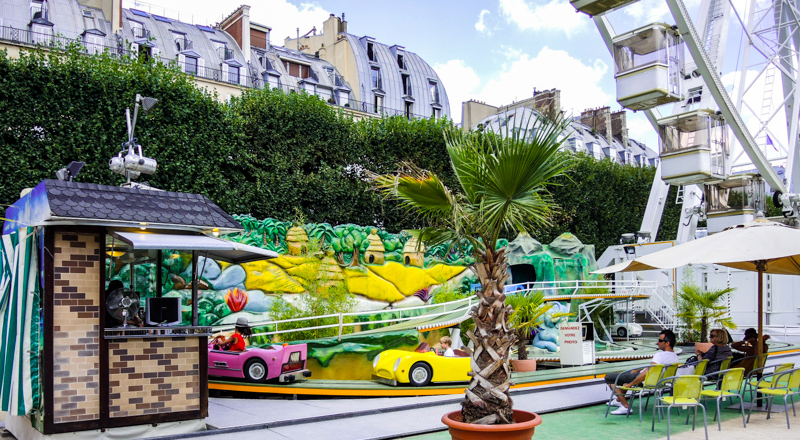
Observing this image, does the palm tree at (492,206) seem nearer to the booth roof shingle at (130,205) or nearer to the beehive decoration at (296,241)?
the booth roof shingle at (130,205)

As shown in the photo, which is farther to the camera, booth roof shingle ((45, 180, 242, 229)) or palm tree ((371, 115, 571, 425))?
booth roof shingle ((45, 180, 242, 229))

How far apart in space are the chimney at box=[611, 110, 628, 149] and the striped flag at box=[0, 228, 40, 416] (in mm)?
55681

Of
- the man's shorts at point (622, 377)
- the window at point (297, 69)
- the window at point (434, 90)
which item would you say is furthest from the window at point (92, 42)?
the man's shorts at point (622, 377)

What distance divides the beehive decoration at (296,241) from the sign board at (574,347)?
9.49 metres

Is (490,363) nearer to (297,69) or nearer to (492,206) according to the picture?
(492,206)

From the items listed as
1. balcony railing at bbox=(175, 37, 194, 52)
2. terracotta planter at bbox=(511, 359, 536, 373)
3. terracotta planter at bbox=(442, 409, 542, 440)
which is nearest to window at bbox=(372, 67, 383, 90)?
balcony railing at bbox=(175, 37, 194, 52)

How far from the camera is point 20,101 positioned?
19406 mm

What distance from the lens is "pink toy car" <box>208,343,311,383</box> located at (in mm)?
11797

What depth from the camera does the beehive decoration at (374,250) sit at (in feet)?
76.7

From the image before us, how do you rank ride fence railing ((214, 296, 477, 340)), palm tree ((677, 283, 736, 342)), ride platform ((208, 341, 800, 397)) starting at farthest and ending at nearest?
1. palm tree ((677, 283, 736, 342))
2. ride fence railing ((214, 296, 477, 340))
3. ride platform ((208, 341, 800, 397))

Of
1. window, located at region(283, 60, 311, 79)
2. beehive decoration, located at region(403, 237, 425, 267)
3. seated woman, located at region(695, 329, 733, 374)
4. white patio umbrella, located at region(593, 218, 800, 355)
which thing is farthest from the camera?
window, located at region(283, 60, 311, 79)

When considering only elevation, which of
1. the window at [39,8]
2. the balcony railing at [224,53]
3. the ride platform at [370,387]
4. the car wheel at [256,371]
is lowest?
the ride platform at [370,387]

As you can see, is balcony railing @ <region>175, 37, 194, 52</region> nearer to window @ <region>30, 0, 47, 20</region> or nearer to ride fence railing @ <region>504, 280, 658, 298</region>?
window @ <region>30, 0, 47, 20</region>

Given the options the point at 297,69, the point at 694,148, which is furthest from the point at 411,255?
the point at 297,69
